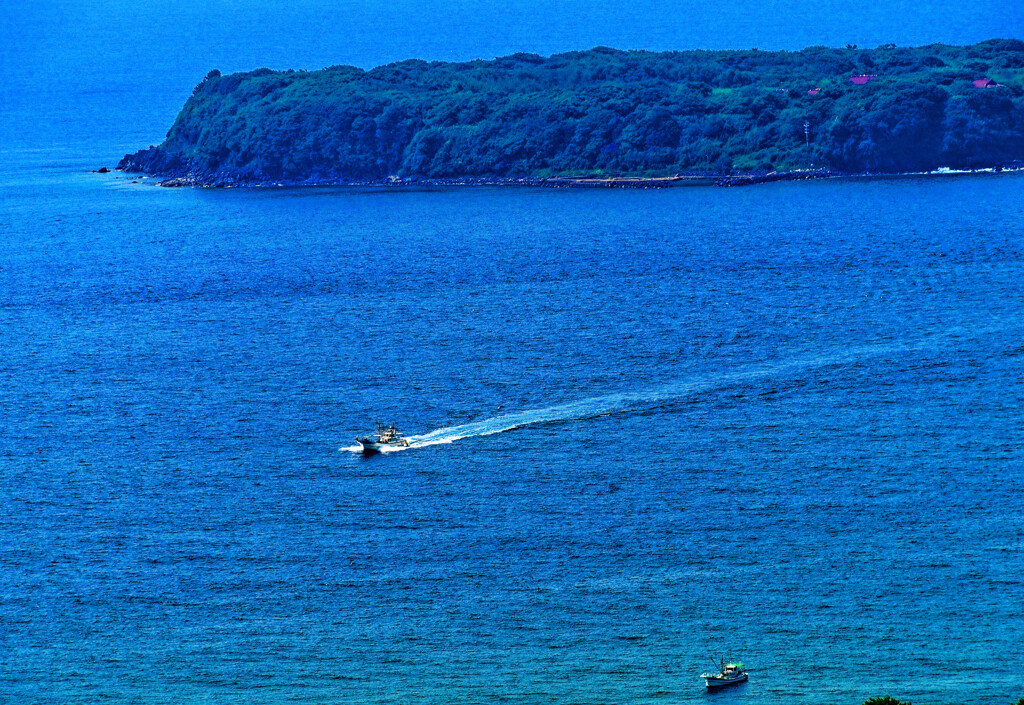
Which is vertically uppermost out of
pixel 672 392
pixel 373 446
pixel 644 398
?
pixel 672 392

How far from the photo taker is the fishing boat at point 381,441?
86125 millimetres

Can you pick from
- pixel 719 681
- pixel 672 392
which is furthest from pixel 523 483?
pixel 719 681

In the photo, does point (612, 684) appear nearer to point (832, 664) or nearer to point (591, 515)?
point (832, 664)

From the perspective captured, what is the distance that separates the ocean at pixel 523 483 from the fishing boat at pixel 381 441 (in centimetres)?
93

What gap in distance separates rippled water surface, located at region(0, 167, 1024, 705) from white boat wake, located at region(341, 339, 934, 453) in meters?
0.29

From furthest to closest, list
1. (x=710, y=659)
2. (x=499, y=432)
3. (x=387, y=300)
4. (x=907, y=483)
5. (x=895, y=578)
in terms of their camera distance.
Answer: (x=387, y=300)
(x=499, y=432)
(x=907, y=483)
(x=895, y=578)
(x=710, y=659)

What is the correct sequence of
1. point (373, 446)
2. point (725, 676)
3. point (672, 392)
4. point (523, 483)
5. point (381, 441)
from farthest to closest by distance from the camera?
1. point (672, 392)
2. point (381, 441)
3. point (373, 446)
4. point (523, 483)
5. point (725, 676)

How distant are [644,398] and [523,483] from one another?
622 inches

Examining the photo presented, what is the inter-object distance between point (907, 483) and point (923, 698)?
2250 centimetres

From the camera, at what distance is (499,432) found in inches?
3509

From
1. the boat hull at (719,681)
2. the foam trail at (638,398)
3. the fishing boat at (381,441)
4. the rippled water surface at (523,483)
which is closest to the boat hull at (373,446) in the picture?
the fishing boat at (381,441)

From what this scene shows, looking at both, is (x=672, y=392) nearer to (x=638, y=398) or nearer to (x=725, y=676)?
(x=638, y=398)

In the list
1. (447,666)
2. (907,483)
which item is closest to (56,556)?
(447,666)

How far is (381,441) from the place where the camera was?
284 ft
